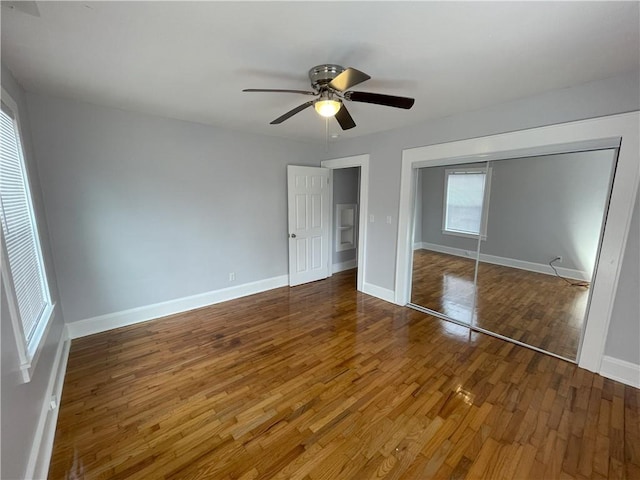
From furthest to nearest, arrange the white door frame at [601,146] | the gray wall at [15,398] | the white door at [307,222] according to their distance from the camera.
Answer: the white door at [307,222] < the white door frame at [601,146] < the gray wall at [15,398]

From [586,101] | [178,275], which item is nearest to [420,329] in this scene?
[586,101]

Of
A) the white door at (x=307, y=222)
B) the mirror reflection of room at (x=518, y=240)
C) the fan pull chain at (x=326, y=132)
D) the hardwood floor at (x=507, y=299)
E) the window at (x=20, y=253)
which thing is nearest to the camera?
the window at (x=20, y=253)

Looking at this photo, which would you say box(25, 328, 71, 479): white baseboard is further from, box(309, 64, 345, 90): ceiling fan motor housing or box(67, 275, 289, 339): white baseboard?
box(309, 64, 345, 90): ceiling fan motor housing

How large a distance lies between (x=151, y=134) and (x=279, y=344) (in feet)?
9.19

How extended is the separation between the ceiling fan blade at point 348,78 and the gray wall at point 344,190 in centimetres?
328

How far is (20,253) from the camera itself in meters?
1.79

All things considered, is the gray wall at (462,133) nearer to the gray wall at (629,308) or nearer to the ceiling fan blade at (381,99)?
the gray wall at (629,308)

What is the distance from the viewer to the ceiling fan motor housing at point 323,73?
1841 millimetres

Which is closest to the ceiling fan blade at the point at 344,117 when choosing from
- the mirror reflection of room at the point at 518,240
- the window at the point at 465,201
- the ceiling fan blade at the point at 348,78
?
the ceiling fan blade at the point at 348,78

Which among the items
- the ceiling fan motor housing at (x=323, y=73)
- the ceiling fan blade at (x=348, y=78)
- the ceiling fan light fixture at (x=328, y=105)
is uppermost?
the ceiling fan motor housing at (x=323, y=73)

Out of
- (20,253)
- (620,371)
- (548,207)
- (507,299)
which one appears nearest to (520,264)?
→ (507,299)

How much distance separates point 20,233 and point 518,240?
4618 millimetres

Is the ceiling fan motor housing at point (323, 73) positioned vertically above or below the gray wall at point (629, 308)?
above

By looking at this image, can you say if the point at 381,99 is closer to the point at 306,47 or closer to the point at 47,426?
the point at 306,47
